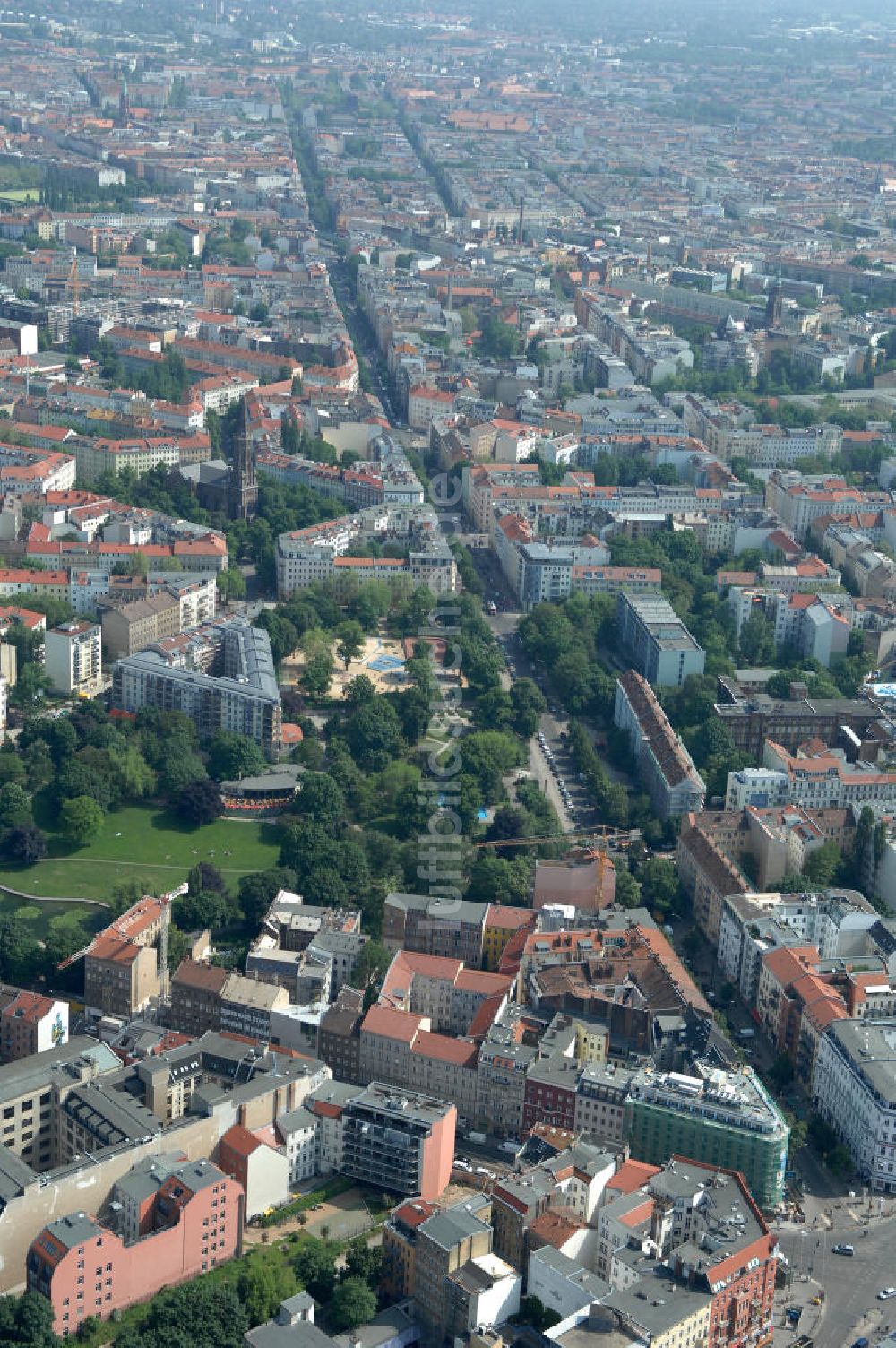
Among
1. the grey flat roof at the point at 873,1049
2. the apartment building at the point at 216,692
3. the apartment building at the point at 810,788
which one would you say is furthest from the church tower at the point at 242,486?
the grey flat roof at the point at 873,1049

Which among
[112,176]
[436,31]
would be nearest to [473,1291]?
[112,176]

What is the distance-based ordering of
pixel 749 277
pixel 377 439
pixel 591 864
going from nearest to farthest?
pixel 591 864
pixel 377 439
pixel 749 277

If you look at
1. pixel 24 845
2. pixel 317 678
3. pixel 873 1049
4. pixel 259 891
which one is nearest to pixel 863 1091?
pixel 873 1049

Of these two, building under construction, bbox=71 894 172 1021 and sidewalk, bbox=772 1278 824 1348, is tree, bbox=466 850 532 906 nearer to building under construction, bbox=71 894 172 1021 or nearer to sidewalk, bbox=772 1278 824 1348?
building under construction, bbox=71 894 172 1021

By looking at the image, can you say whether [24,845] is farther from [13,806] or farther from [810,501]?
[810,501]

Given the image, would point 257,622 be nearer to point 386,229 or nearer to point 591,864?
point 591,864

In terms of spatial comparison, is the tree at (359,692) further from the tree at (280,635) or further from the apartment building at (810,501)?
the apartment building at (810,501)

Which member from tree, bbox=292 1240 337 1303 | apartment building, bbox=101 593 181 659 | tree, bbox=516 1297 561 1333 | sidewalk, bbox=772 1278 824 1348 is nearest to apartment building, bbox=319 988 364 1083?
tree, bbox=292 1240 337 1303
